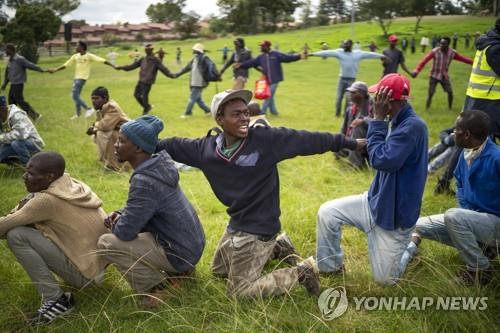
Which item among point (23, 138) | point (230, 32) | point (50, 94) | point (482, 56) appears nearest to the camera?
point (482, 56)

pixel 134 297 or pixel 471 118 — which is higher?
pixel 471 118

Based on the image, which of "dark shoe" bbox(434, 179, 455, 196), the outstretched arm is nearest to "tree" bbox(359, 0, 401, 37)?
the outstretched arm

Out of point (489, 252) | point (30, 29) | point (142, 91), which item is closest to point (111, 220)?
point (489, 252)

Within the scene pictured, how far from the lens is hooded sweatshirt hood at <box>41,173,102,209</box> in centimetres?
305

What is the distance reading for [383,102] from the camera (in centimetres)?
295

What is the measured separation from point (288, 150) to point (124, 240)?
1.36 metres

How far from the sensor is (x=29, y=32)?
123ft

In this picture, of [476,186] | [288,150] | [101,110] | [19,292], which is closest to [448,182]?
[476,186]

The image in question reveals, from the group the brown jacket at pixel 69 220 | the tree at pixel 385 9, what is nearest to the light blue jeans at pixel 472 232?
the brown jacket at pixel 69 220

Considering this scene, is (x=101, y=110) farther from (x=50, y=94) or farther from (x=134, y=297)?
(x=50, y=94)

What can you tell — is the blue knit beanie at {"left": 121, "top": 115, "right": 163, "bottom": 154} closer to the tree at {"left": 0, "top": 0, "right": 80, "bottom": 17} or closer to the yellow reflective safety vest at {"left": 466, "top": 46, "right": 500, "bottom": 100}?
the yellow reflective safety vest at {"left": 466, "top": 46, "right": 500, "bottom": 100}

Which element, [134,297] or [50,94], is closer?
[134,297]

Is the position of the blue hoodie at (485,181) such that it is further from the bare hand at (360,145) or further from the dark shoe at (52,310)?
the dark shoe at (52,310)

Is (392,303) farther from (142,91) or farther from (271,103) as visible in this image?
(142,91)
